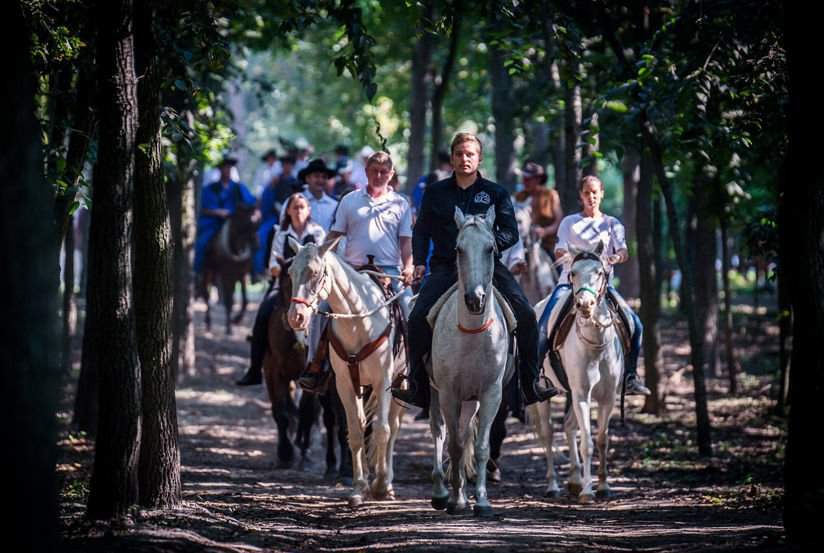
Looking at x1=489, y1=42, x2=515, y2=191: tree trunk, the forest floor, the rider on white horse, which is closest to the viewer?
the forest floor

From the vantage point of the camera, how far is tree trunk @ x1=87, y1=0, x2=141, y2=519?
8.82m

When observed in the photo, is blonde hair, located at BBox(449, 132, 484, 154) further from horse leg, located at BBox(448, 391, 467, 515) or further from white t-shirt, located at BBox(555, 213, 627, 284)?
horse leg, located at BBox(448, 391, 467, 515)

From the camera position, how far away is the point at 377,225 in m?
12.5

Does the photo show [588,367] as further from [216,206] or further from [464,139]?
[216,206]

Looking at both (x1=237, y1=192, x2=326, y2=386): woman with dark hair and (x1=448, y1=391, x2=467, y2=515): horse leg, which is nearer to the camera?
(x1=448, y1=391, x2=467, y2=515): horse leg

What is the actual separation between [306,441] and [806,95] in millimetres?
8495

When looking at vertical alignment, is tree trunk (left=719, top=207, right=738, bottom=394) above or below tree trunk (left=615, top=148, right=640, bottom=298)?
below

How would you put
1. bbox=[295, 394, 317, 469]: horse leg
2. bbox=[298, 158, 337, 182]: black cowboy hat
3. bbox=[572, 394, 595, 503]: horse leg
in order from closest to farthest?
bbox=[572, 394, 595, 503]: horse leg < bbox=[295, 394, 317, 469]: horse leg < bbox=[298, 158, 337, 182]: black cowboy hat

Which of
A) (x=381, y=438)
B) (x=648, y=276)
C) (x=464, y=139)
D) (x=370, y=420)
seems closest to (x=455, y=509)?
(x=381, y=438)

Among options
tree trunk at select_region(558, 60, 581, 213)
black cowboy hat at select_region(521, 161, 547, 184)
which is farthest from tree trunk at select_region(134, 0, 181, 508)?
black cowboy hat at select_region(521, 161, 547, 184)

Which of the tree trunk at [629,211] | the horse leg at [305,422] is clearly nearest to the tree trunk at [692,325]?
the horse leg at [305,422]

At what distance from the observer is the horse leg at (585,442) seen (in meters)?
11.8

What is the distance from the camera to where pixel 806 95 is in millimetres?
7980

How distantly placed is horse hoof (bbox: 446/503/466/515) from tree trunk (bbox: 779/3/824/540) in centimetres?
319
